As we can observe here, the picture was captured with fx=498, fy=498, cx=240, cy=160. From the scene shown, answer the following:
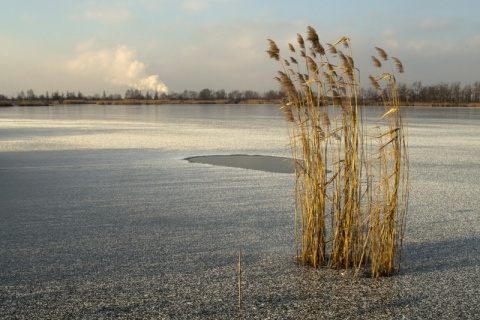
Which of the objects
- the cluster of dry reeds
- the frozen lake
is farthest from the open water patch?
the cluster of dry reeds

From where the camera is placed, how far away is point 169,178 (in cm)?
780

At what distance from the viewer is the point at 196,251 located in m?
4.08

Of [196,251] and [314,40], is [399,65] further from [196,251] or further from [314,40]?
[196,251]

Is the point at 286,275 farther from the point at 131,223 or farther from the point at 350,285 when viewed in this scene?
the point at 131,223

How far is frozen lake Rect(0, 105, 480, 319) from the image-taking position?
9.95 ft

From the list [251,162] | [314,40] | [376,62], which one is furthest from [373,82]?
[251,162]

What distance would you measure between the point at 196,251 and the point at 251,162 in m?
5.88

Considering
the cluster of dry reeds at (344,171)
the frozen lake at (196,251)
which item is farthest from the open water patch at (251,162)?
the cluster of dry reeds at (344,171)

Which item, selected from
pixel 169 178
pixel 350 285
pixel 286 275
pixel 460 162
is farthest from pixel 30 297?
pixel 460 162

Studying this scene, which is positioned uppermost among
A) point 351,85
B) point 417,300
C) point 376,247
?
A: point 351,85

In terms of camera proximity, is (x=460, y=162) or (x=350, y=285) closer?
(x=350, y=285)

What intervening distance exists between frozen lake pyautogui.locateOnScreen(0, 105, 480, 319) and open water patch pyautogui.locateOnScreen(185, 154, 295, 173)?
2.57 ft

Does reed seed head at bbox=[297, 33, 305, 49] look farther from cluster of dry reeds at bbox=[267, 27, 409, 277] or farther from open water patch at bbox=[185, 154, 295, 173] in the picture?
open water patch at bbox=[185, 154, 295, 173]

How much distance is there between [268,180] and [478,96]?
248 feet
